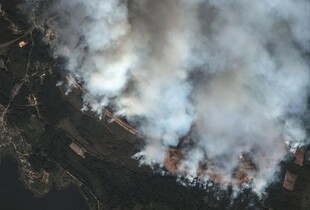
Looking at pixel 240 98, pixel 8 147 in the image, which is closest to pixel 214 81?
pixel 240 98

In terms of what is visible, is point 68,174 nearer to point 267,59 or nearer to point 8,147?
point 8,147

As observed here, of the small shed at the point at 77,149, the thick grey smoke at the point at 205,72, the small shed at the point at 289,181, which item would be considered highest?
the thick grey smoke at the point at 205,72

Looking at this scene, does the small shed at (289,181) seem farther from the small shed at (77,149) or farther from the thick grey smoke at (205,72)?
the small shed at (77,149)

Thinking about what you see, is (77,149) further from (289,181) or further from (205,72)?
(289,181)

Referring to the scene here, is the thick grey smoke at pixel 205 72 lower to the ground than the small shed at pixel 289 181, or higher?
higher

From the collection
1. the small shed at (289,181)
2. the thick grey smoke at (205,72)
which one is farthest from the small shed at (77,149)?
the small shed at (289,181)

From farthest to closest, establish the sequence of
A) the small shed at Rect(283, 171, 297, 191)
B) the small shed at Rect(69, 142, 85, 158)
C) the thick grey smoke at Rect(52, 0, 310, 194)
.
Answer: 1. the small shed at Rect(69, 142, 85, 158)
2. the small shed at Rect(283, 171, 297, 191)
3. the thick grey smoke at Rect(52, 0, 310, 194)

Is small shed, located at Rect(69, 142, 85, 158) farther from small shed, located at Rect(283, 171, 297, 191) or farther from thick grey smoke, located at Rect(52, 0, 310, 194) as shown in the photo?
small shed, located at Rect(283, 171, 297, 191)

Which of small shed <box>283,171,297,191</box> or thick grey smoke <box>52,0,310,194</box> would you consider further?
small shed <box>283,171,297,191</box>

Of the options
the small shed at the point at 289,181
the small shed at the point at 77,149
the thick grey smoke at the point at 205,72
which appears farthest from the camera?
the small shed at the point at 77,149

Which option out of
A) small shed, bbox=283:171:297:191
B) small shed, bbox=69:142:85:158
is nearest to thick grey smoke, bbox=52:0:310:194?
small shed, bbox=283:171:297:191
